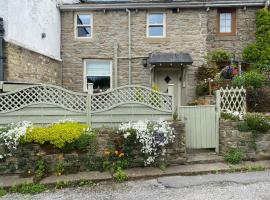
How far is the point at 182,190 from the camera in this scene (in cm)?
608

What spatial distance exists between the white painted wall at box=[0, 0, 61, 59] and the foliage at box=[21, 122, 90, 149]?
4.29 m

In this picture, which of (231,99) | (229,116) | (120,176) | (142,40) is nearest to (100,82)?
(142,40)

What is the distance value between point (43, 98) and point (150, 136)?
2888 mm

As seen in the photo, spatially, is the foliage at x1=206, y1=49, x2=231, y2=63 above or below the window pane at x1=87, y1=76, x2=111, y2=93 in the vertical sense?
above

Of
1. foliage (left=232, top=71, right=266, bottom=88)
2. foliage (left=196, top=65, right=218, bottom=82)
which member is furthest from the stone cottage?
foliage (left=232, top=71, right=266, bottom=88)

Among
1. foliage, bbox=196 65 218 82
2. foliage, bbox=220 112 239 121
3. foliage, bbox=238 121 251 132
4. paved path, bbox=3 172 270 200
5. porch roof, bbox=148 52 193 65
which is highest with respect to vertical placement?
porch roof, bbox=148 52 193 65

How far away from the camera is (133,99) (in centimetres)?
803

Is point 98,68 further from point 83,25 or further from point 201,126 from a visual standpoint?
point 201,126

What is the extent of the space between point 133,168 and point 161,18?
9855mm

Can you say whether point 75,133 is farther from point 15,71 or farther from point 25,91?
point 15,71

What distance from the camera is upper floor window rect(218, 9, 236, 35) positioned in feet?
51.1

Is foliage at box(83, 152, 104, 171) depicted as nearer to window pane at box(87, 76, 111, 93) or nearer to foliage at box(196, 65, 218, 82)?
window pane at box(87, 76, 111, 93)

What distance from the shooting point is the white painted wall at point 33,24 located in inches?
396

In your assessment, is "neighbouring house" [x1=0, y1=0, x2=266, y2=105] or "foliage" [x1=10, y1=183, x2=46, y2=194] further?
"neighbouring house" [x1=0, y1=0, x2=266, y2=105]
